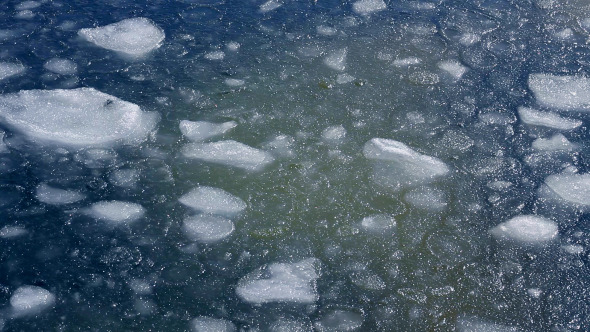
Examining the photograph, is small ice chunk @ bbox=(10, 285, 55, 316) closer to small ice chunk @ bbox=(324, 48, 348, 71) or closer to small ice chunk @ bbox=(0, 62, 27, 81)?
small ice chunk @ bbox=(0, 62, 27, 81)

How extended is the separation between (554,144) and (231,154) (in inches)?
70.5

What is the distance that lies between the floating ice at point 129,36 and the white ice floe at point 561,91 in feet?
8.10

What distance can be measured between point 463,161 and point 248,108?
1.26 m

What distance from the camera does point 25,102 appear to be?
3338mm

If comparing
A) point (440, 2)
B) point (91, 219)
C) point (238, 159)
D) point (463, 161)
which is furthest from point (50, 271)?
point (440, 2)

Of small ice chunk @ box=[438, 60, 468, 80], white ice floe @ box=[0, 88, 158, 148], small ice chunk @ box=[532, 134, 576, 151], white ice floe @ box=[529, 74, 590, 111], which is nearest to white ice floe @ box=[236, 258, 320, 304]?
white ice floe @ box=[0, 88, 158, 148]

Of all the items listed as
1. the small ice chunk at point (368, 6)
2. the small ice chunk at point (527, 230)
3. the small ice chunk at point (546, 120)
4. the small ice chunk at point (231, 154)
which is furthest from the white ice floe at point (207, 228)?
the small ice chunk at point (368, 6)

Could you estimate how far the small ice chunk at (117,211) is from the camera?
276 cm

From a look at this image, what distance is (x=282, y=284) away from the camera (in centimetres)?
249

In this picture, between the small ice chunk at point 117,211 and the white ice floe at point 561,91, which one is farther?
the white ice floe at point 561,91

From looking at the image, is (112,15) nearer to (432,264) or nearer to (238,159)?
(238,159)

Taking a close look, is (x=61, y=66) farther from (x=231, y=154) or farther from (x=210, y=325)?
(x=210, y=325)

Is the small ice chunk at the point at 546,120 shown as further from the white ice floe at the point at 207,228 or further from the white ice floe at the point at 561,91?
the white ice floe at the point at 207,228

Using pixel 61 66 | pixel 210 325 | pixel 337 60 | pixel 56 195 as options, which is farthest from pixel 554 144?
pixel 61 66
